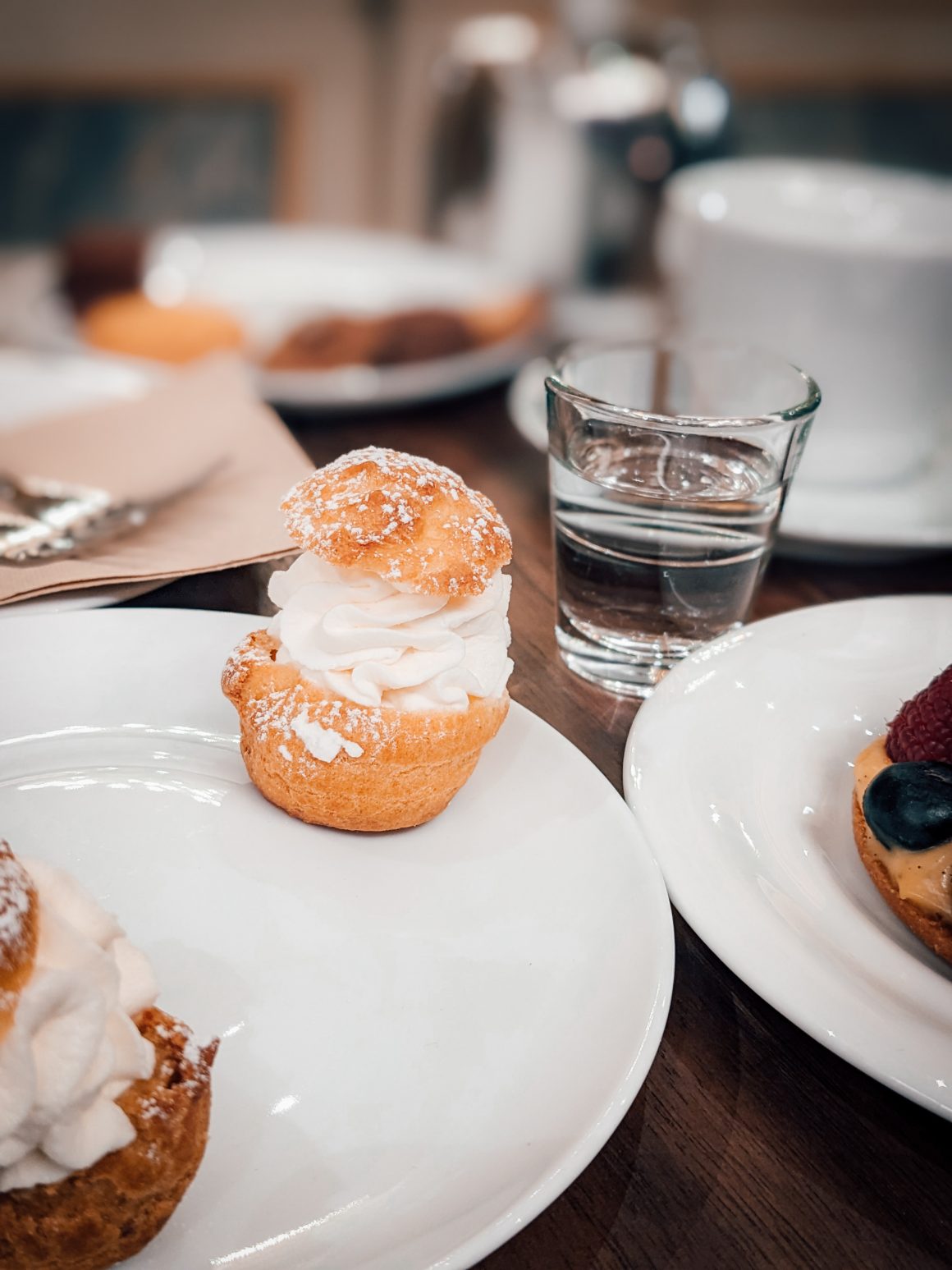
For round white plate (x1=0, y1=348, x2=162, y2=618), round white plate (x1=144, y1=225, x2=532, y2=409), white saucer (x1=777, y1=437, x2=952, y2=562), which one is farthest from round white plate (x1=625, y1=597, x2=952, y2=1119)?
round white plate (x1=144, y1=225, x2=532, y2=409)

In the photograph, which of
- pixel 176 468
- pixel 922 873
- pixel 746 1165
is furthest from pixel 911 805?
pixel 176 468

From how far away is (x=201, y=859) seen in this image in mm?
652

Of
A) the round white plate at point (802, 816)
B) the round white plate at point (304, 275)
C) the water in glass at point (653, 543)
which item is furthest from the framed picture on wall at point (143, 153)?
the round white plate at point (802, 816)

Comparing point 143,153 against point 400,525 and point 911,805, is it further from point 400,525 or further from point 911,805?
point 911,805

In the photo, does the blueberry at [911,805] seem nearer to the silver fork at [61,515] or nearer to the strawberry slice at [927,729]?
the strawberry slice at [927,729]

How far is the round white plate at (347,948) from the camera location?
47 cm

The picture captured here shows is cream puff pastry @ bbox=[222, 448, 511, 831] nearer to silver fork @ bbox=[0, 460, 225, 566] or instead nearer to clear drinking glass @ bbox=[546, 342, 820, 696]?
clear drinking glass @ bbox=[546, 342, 820, 696]

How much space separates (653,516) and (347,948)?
39cm

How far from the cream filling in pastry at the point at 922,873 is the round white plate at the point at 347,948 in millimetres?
134

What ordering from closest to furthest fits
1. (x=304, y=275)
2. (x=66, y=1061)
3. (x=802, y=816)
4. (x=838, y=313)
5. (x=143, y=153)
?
(x=66, y=1061) → (x=802, y=816) → (x=838, y=313) → (x=304, y=275) → (x=143, y=153)

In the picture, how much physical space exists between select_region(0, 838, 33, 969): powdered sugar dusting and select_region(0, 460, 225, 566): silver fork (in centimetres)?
46

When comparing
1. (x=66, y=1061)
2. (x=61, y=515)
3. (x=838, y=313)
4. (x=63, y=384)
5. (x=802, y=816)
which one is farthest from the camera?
(x=63, y=384)

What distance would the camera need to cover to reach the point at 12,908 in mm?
445

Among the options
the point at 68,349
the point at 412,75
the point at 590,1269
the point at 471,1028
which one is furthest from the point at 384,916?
the point at 412,75
